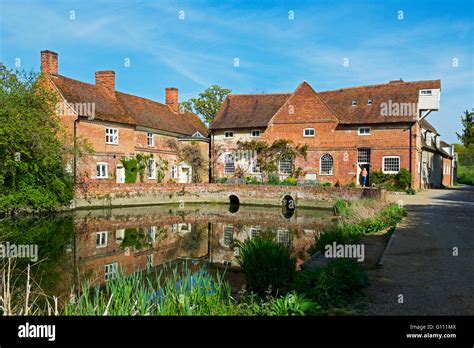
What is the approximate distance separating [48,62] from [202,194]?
14.2 metres

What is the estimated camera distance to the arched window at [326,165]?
3216 cm

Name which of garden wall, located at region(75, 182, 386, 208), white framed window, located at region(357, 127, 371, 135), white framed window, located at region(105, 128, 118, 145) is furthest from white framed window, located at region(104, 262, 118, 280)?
white framed window, located at region(357, 127, 371, 135)

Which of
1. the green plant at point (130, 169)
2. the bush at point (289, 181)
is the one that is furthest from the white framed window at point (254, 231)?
the green plant at point (130, 169)

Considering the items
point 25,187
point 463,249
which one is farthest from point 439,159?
point 25,187

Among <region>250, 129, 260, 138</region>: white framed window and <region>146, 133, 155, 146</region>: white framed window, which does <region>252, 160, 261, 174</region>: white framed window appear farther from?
<region>146, 133, 155, 146</region>: white framed window

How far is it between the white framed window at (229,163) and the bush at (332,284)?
2846 cm

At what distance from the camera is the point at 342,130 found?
31.9 meters

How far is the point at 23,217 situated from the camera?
2097cm

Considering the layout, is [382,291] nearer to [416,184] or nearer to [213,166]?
[416,184]

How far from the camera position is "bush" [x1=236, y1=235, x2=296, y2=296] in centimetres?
818

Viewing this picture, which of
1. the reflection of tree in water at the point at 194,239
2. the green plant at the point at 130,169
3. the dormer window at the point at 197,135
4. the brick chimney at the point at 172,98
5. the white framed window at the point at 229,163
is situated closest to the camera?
the reflection of tree in water at the point at 194,239

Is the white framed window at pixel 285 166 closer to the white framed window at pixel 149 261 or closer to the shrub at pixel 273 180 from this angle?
the shrub at pixel 273 180

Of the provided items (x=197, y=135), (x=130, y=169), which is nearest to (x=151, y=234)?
(x=130, y=169)
